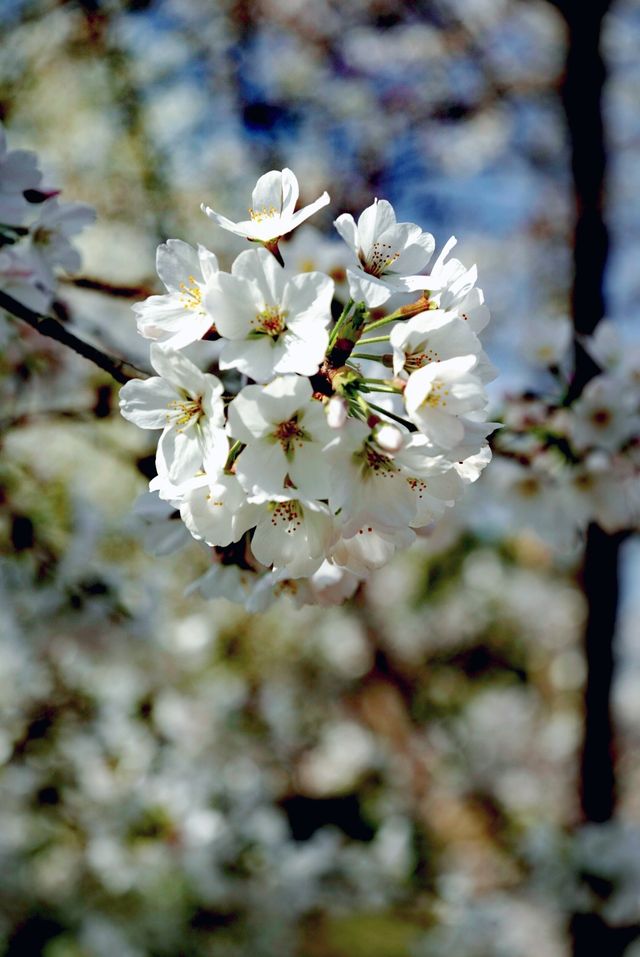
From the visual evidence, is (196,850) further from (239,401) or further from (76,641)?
(239,401)

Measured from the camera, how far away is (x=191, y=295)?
2.60 ft

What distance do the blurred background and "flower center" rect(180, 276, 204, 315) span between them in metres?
0.65

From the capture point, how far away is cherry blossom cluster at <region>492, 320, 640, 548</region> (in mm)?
1405

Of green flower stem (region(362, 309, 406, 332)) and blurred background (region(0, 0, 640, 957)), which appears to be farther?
blurred background (region(0, 0, 640, 957))

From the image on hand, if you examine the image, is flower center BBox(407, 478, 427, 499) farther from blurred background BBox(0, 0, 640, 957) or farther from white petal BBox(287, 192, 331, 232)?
blurred background BBox(0, 0, 640, 957)

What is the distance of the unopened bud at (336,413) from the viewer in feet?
2.18

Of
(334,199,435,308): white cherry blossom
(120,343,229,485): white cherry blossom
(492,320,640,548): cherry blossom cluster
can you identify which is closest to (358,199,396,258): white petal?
(334,199,435,308): white cherry blossom

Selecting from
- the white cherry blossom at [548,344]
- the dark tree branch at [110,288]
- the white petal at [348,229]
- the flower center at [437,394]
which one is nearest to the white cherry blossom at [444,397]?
the flower center at [437,394]

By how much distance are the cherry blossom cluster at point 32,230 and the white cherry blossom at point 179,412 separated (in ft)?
1.28

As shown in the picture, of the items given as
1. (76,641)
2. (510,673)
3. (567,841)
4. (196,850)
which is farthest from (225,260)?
(510,673)

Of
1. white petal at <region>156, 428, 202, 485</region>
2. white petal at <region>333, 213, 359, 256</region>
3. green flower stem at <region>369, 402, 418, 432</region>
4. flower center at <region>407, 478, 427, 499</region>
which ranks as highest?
white petal at <region>333, 213, 359, 256</region>

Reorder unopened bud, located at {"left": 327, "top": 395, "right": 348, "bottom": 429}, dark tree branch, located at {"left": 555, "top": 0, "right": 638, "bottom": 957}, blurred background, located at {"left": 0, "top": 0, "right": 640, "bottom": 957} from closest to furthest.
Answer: unopened bud, located at {"left": 327, "top": 395, "right": 348, "bottom": 429}
blurred background, located at {"left": 0, "top": 0, "right": 640, "bottom": 957}
dark tree branch, located at {"left": 555, "top": 0, "right": 638, "bottom": 957}

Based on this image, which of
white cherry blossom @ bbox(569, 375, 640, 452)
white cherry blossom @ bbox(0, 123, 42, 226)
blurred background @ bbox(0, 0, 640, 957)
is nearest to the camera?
white cherry blossom @ bbox(0, 123, 42, 226)

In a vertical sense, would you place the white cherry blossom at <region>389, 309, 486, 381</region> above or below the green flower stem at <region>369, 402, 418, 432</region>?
above
